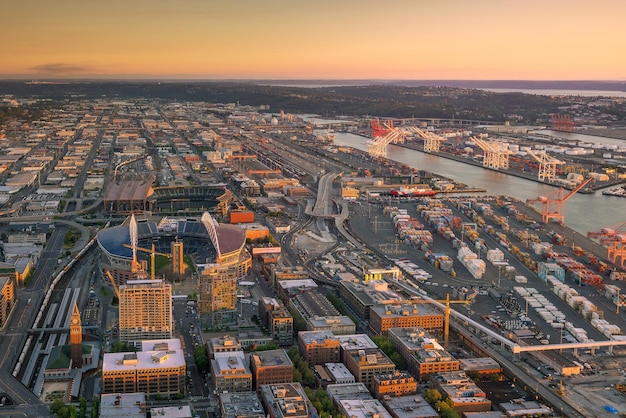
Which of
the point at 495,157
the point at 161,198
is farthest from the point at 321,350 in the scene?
the point at 495,157

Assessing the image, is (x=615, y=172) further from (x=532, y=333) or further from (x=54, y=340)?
(x=54, y=340)

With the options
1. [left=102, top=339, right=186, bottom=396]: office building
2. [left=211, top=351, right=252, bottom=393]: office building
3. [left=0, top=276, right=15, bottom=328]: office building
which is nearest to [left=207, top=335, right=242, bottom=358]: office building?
[left=211, top=351, right=252, bottom=393]: office building

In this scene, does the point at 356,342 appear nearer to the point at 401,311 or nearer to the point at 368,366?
the point at 368,366

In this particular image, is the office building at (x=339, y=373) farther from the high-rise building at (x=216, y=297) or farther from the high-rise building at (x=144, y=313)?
the high-rise building at (x=144, y=313)

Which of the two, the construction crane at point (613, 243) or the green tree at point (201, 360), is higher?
the construction crane at point (613, 243)

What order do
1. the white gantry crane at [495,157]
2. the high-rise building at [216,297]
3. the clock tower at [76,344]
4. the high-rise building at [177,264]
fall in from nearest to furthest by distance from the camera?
the clock tower at [76,344] → the high-rise building at [216,297] → the high-rise building at [177,264] → the white gantry crane at [495,157]

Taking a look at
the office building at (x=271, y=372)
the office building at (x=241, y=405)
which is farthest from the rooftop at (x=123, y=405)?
the office building at (x=271, y=372)

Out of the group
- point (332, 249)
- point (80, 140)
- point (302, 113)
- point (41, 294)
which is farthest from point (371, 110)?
point (41, 294)
